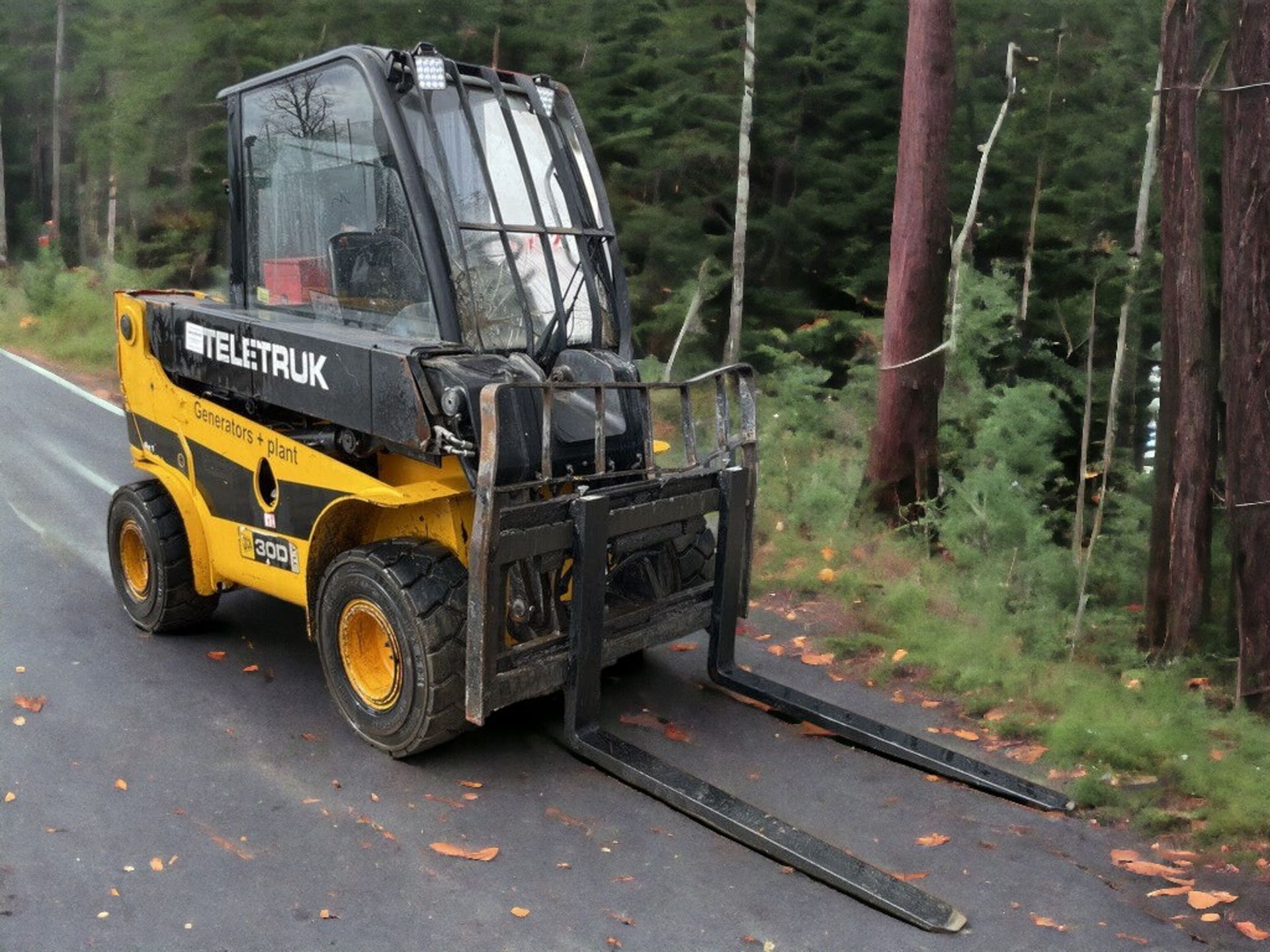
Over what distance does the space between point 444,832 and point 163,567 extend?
2.86 meters

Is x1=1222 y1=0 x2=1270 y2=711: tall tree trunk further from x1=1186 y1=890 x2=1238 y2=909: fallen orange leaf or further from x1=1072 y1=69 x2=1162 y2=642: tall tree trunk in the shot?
x1=1186 y1=890 x2=1238 y2=909: fallen orange leaf

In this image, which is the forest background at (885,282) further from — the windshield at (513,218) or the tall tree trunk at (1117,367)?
the windshield at (513,218)

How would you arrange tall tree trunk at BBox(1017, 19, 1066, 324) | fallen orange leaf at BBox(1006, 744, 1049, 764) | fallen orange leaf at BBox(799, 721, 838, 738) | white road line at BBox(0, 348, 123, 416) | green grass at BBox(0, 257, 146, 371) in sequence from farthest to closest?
green grass at BBox(0, 257, 146, 371)
white road line at BBox(0, 348, 123, 416)
tall tree trunk at BBox(1017, 19, 1066, 324)
fallen orange leaf at BBox(799, 721, 838, 738)
fallen orange leaf at BBox(1006, 744, 1049, 764)

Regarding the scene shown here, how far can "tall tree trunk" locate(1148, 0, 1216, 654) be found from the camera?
22.7 feet

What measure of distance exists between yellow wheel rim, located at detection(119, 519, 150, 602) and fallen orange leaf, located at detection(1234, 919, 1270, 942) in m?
5.90

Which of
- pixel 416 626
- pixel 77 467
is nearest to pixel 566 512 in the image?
pixel 416 626

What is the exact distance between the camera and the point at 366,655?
19.0ft

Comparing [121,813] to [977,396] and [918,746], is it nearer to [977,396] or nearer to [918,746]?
[918,746]

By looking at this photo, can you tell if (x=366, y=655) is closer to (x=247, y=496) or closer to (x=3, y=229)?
(x=247, y=496)

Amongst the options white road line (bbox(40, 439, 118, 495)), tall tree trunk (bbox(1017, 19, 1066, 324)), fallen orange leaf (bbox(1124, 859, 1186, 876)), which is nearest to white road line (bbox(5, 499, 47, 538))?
white road line (bbox(40, 439, 118, 495))

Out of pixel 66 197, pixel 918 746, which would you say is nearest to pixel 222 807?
pixel 918 746

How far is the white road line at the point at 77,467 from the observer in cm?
1048

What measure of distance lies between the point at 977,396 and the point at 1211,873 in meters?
5.96

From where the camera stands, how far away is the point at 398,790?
5.26 m
